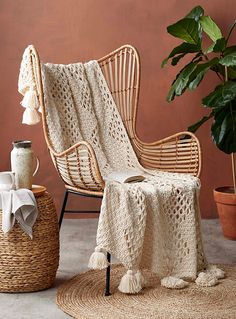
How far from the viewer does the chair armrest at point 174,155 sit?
11.3ft

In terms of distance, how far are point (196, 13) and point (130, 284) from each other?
1686 millimetres

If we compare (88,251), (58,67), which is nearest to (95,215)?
(88,251)

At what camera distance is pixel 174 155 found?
11.5 ft

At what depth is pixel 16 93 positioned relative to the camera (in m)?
4.28

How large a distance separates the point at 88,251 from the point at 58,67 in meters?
0.95

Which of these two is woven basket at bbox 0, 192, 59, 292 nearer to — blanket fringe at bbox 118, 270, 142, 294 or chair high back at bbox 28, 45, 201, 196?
chair high back at bbox 28, 45, 201, 196

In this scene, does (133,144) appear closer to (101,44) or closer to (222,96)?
(222,96)


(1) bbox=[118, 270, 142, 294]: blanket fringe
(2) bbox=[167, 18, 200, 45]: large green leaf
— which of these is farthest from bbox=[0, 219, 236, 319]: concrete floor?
(2) bbox=[167, 18, 200, 45]: large green leaf

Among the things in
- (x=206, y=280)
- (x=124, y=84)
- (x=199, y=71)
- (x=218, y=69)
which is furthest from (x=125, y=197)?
(x=218, y=69)

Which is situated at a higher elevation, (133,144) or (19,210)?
(133,144)

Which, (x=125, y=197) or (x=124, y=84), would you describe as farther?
(x=124, y=84)

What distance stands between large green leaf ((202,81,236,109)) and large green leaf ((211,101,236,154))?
0.06 m

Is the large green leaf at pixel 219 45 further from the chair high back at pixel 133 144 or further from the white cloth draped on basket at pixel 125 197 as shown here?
the white cloth draped on basket at pixel 125 197

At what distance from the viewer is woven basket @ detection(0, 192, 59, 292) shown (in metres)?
3.00
